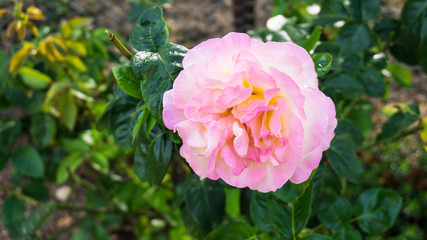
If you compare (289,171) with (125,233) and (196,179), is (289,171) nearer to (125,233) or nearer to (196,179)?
(196,179)

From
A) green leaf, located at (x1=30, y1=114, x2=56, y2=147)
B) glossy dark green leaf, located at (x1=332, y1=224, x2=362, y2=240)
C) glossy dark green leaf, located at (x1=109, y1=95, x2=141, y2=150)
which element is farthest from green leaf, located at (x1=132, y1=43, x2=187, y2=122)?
green leaf, located at (x1=30, y1=114, x2=56, y2=147)

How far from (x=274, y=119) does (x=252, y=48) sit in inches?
3.2

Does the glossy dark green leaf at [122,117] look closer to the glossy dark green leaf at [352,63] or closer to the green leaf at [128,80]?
the green leaf at [128,80]

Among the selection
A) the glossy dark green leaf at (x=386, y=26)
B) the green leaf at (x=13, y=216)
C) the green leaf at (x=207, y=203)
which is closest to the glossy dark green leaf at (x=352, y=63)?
the glossy dark green leaf at (x=386, y=26)

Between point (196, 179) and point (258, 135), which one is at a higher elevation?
point (258, 135)

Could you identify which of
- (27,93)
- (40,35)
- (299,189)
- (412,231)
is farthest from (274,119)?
(412,231)

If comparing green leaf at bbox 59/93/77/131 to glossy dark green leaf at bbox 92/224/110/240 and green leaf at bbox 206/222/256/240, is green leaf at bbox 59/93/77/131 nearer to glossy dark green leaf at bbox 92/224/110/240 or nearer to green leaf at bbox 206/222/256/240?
glossy dark green leaf at bbox 92/224/110/240

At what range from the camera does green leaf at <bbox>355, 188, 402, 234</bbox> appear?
67 centimetres

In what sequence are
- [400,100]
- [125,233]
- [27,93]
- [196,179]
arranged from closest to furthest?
[196,179] < [27,93] < [125,233] < [400,100]

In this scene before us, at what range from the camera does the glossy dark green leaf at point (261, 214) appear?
0.64 metres

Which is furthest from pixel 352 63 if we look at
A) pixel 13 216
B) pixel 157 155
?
pixel 13 216

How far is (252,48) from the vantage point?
0.40 meters

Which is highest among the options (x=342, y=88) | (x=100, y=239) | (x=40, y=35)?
(x=40, y=35)

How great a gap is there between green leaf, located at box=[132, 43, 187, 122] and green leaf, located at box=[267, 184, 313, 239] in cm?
27
